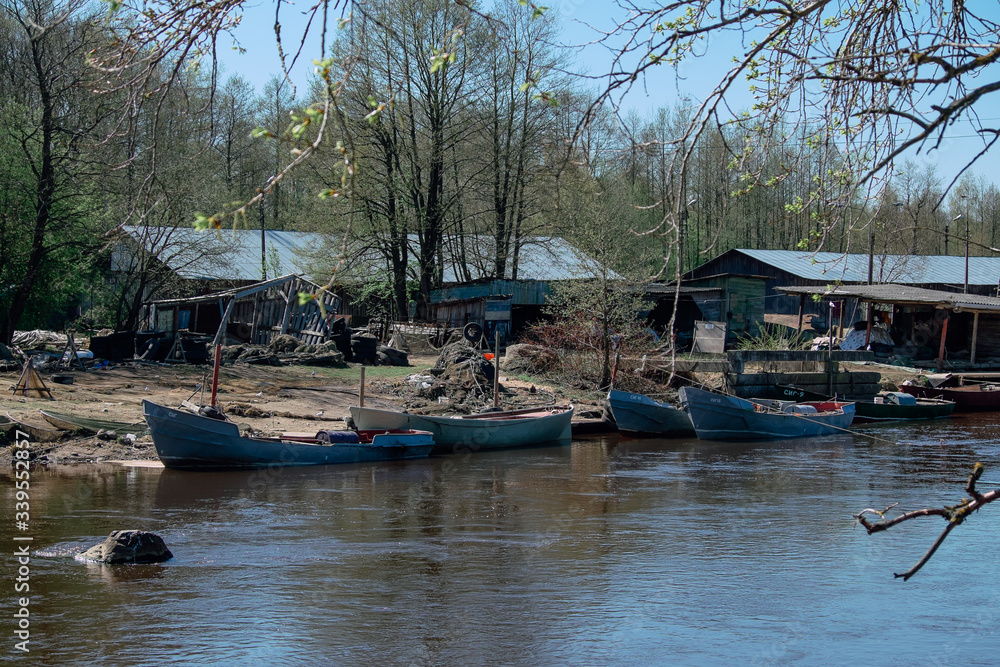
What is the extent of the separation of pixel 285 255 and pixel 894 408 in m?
27.6

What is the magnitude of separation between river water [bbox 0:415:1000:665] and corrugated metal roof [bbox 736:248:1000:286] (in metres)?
26.5

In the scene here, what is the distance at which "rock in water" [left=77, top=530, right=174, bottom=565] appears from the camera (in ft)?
32.7

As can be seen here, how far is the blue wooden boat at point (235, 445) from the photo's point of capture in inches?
587

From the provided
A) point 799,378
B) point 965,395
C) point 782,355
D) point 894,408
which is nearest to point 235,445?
point 782,355

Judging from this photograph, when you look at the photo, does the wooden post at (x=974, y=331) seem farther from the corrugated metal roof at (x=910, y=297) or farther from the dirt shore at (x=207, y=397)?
the dirt shore at (x=207, y=397)

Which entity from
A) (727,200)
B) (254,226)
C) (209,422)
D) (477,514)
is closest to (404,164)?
(254,226)

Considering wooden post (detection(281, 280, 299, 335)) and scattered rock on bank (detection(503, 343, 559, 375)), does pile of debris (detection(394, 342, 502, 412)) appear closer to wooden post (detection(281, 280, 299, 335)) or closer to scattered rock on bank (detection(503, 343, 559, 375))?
scattered rock on bank (detection(503, 343, 559, 375))

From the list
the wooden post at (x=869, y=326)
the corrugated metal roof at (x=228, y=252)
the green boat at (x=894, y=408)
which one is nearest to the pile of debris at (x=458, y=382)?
the corrugated metal roof at (x=228, y=252)

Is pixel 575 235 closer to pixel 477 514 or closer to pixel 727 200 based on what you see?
pixel 477 514

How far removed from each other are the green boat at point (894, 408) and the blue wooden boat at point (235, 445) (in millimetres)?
14500

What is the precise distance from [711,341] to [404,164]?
571 inches

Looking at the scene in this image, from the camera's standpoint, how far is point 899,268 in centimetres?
4209

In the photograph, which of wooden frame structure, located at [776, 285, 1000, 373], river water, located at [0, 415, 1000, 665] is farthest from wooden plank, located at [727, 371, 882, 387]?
river water, located at [0, 415, 1000, 665]

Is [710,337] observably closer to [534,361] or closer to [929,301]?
[929,301]
